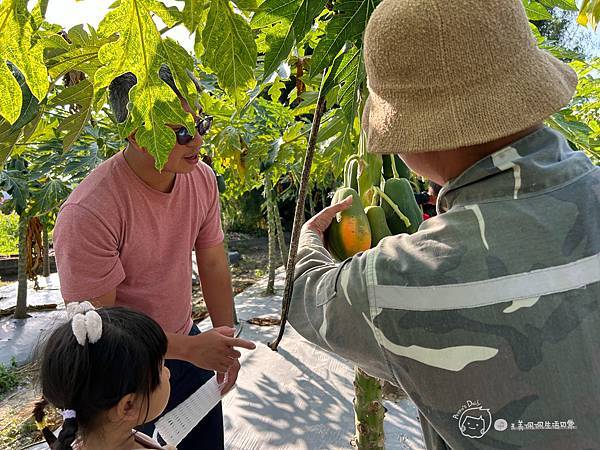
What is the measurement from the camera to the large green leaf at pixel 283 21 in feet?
2.85

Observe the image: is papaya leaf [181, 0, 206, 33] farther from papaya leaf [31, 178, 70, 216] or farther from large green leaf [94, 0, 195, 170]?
papaya leaf [31, 178, 70, 216]

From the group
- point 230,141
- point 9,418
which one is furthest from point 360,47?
point 9,418

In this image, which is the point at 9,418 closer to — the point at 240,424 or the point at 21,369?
the point at 21,369

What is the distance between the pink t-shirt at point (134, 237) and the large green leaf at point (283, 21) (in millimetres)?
715

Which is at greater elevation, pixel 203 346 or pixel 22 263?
pixel 203 346

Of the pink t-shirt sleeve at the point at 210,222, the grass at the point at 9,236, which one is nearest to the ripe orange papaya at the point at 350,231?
the pink t-shirt sleeve at the point at 210,222

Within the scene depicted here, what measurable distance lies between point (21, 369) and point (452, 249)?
14.3 feet

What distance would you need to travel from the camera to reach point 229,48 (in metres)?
0.90

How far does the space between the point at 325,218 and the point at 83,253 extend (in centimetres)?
67

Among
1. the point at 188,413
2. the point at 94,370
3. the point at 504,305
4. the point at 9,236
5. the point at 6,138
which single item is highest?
the point at 6,138

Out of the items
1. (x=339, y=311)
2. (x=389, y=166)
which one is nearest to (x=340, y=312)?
(x=339, y=311)

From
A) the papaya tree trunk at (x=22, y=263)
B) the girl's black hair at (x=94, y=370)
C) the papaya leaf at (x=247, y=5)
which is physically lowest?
the papaya tree trunk at (x=22, y=263)

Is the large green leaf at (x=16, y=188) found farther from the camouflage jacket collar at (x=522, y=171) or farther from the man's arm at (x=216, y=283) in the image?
the camouflage jacket collar at (x=522, y=171)

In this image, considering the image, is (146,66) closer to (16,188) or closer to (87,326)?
(87,326)
